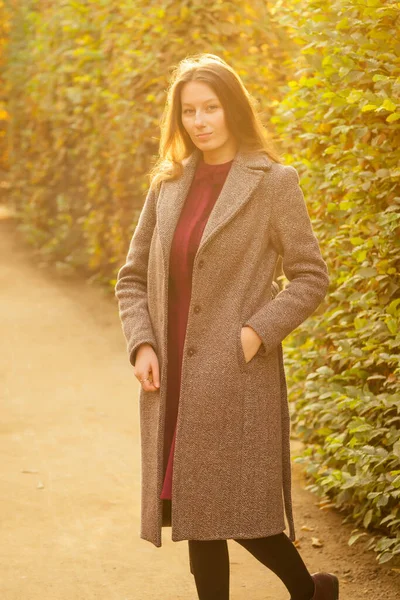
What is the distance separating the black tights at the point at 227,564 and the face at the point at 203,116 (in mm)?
1331

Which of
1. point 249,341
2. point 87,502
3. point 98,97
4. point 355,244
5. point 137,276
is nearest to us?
point 249,341

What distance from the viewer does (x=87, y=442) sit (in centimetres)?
641

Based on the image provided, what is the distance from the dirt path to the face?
6.20ft

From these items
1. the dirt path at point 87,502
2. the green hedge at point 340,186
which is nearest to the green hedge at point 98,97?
the green hedge at point 340,186

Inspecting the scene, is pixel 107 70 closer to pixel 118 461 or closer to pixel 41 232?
pixel 41 232

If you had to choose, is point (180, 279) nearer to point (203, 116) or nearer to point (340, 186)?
point (203, 116)

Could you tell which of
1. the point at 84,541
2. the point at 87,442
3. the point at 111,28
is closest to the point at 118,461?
the point at 87,442

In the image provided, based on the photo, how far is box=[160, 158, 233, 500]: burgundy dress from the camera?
3.58m

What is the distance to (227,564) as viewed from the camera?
11.9ft

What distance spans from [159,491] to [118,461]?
2532 mm

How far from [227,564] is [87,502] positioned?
75.7 inches

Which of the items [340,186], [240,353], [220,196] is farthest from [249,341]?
[340,186]

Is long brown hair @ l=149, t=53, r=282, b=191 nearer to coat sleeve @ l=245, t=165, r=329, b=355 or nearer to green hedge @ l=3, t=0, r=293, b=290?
coat sleeve @ l=245, t=165, r=329, b=355

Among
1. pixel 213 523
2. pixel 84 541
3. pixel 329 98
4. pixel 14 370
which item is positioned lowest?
pixel 14 370
